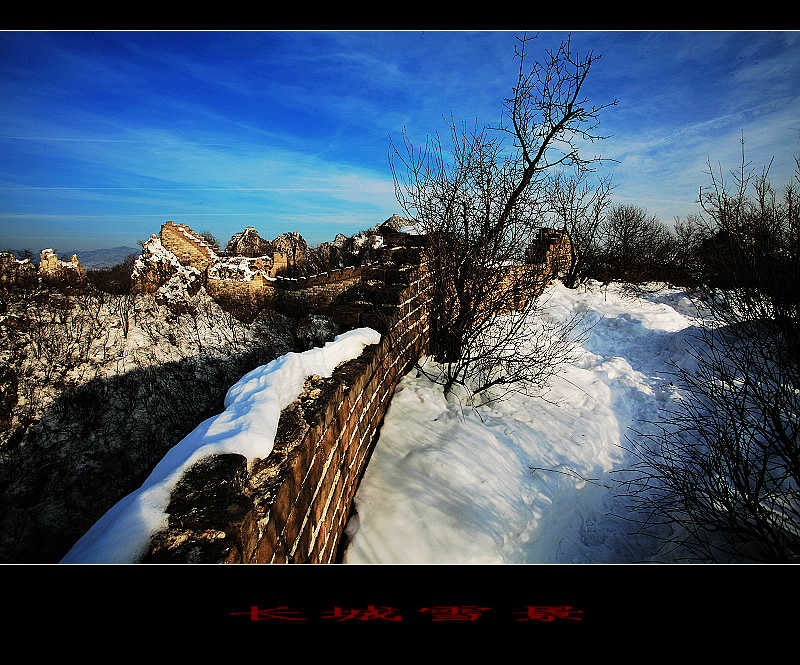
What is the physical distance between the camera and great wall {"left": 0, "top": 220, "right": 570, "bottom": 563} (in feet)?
2.93

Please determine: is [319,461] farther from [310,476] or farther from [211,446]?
[211,446]

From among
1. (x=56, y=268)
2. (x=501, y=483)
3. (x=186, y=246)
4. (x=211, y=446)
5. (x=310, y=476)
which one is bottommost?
(x=501, y=483)

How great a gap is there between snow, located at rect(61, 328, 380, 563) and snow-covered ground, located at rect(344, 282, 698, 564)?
3.29 ft
